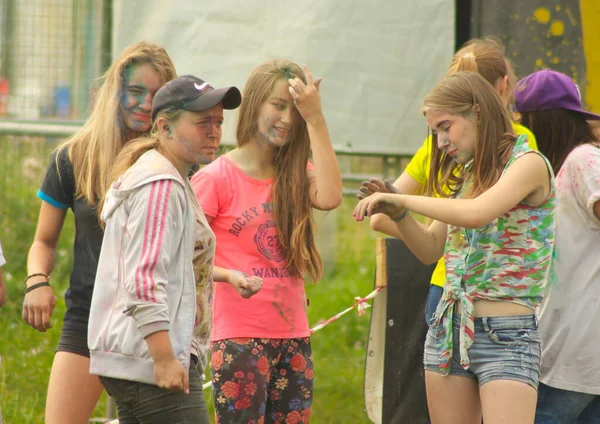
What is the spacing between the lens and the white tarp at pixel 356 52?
20.4ft

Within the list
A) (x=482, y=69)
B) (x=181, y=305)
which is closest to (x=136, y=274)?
(x=181, y=305)

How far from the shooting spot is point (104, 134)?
3.91 meters

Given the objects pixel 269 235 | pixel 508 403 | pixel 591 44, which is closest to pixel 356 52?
pixel 591 44

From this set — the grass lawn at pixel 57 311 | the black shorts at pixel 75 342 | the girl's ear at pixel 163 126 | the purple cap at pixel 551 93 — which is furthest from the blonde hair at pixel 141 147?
the grass lawn at pixel 57 311

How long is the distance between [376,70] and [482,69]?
1.93 metres

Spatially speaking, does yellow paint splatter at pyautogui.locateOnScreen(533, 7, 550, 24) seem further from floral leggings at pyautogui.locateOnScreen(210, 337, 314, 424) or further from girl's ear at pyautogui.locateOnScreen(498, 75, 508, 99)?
floral leggings at pyautogui.locateOnScreen(210, 337, 314, 424)

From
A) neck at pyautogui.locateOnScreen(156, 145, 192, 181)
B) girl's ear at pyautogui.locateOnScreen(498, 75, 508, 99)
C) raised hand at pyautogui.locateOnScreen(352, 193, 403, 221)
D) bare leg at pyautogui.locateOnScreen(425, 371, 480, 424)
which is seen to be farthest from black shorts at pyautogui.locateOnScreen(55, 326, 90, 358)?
girl's ear at pyautogui.locateOnScreen(498, 75, 508, 99)

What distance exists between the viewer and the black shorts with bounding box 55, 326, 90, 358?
12.5ft

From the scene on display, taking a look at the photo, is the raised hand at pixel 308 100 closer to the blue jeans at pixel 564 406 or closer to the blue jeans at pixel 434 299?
the blue jeans at pixel 434 299

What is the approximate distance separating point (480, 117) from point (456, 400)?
1040 mm

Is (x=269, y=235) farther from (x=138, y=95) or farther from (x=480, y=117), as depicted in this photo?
(x=480, y=117)

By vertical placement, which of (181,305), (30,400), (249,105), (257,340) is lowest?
(30,400)

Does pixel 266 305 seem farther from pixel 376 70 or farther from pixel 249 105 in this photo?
pixel 376 70

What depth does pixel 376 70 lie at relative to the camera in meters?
6.26
